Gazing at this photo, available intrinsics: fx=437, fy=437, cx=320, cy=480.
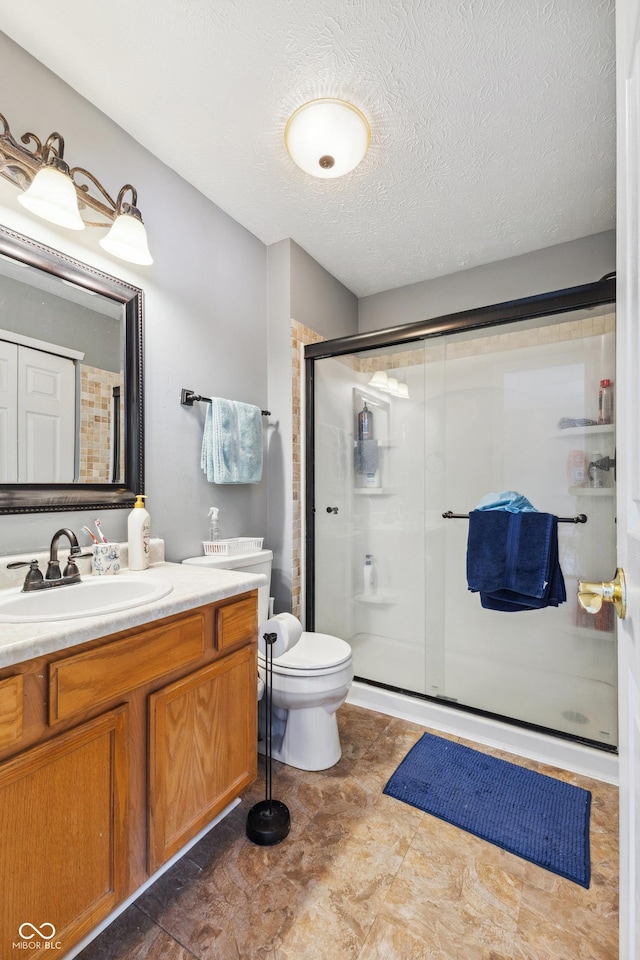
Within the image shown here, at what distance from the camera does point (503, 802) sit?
1576 millimetres

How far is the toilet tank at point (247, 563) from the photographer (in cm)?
181

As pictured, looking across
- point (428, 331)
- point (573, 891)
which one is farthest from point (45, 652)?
point (428, 331)

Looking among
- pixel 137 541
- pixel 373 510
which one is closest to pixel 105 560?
pixel 137 541

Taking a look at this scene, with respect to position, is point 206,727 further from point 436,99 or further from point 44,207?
point 436,99

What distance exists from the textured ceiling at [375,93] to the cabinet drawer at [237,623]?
1736 millimetres

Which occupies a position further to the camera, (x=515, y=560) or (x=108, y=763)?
(x=515, y=560)

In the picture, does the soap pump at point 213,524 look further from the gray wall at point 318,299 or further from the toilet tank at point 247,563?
the gray wall at point 318,299

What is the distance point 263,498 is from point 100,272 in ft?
4.17

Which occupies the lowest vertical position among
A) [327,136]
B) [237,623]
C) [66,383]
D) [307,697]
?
[307,697]

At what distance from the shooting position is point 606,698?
1.86 meters

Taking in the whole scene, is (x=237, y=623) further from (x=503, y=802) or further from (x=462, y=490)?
(x=462, y=490)

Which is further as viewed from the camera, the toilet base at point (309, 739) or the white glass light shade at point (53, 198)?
the toilet base at point (309, 739)

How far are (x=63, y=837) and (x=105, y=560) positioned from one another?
2.42ft

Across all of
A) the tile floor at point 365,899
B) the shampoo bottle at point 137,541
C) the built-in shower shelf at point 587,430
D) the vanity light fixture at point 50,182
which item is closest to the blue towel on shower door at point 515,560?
the built-in shower shelf at point 587,430
